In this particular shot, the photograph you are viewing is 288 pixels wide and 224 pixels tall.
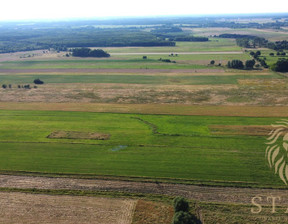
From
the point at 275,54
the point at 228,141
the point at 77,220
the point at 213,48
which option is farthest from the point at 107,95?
the point at 213,48

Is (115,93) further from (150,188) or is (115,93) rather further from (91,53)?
(91,53)

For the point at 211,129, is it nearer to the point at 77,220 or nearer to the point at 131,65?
the point at 77,220

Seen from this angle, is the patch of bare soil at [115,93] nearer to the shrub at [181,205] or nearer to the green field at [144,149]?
the green field at [144,149]

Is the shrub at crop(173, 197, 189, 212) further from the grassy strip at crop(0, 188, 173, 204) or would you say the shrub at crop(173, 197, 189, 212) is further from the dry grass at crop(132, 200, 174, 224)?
the grassy strip at crop(0, 188, 173, 204)

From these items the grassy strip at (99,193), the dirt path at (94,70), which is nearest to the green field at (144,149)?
the grassy strip at (99,193)

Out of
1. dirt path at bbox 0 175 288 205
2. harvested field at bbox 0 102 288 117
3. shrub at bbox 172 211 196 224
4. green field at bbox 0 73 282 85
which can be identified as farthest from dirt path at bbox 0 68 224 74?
shrub at bbox 172 211 196 224

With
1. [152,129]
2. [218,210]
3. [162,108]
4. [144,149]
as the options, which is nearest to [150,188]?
[218,210]

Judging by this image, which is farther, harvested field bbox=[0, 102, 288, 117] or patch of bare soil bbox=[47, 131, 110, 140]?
harvested field bbox=[0, 102, 288, 117]
